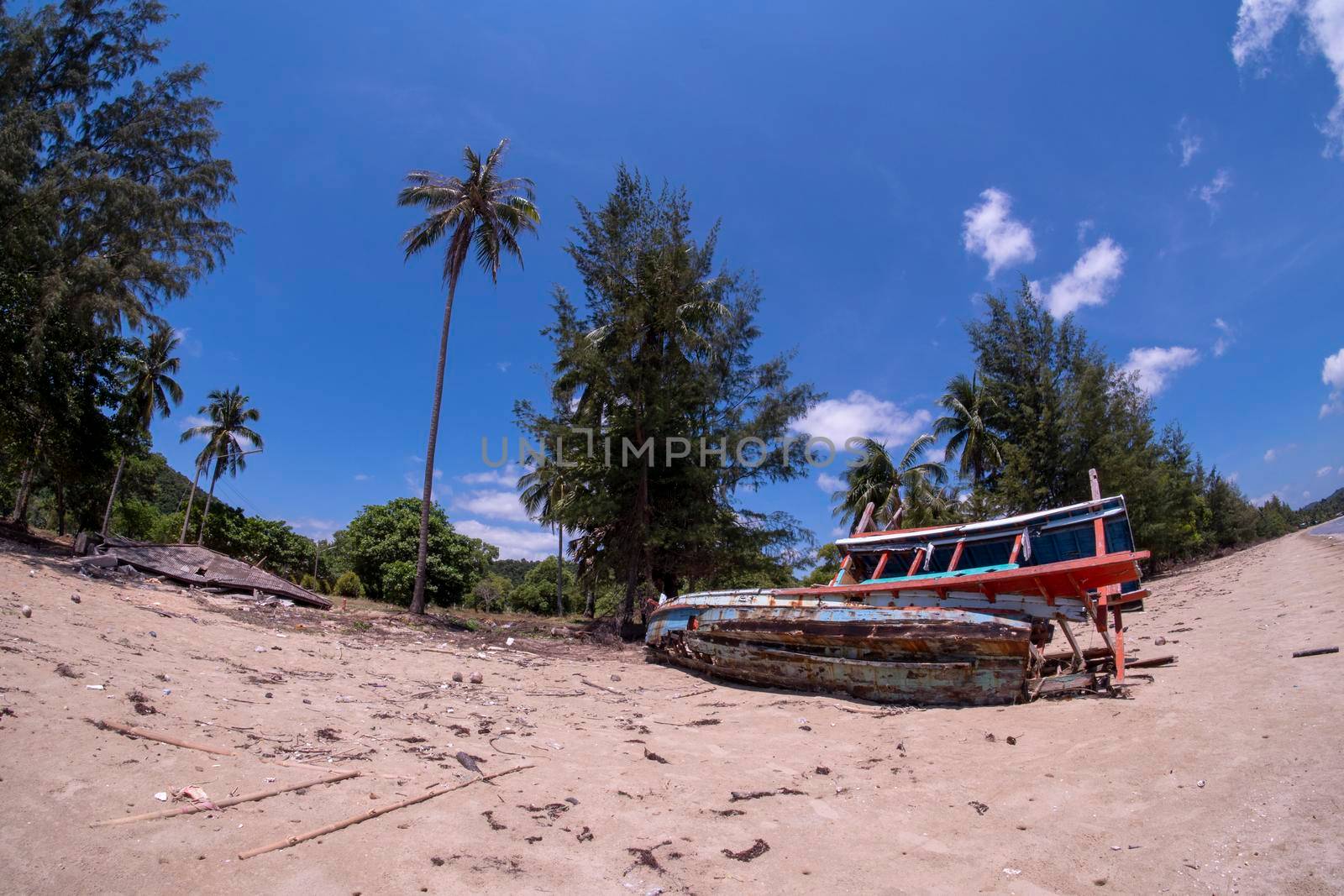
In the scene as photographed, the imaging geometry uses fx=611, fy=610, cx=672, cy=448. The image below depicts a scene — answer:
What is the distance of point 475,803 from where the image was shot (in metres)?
4.39

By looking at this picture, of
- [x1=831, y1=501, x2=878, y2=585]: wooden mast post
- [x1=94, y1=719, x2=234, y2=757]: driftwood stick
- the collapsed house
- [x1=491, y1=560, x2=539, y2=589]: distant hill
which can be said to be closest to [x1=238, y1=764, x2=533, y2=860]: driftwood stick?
[x1=94, y1=719, x2=234, y2=757]: driftwood stick

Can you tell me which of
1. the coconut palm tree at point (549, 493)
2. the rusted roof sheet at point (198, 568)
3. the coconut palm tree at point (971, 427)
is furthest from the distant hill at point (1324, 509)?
the rusted roof sheet at point (198, 568)

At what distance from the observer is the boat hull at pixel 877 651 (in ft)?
25.6

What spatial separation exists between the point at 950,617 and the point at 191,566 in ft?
52.4

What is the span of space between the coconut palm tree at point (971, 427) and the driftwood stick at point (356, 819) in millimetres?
26463

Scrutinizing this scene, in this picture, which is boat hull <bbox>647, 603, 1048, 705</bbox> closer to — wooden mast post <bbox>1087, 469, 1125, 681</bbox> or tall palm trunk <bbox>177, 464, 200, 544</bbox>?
wooden mast post <bbox>1087, 469, 1125, 681</bbox>

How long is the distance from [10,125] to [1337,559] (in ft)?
119

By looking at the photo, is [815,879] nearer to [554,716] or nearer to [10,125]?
[554,716]

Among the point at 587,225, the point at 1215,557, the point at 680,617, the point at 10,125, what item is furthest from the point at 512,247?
the point at 1215,557

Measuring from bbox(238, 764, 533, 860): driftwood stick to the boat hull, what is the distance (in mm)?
5540

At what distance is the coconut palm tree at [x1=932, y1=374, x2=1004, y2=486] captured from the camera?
27.8 m

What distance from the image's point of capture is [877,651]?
8.68 metres

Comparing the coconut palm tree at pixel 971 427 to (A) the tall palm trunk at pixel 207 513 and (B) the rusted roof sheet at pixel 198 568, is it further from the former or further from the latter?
(A) the tall palm trunk at pixel 207 513

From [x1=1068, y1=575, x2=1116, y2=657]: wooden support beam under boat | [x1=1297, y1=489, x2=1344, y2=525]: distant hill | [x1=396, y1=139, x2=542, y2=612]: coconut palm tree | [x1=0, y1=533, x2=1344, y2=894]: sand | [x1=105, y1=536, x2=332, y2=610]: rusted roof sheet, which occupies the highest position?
[x1=1297, y1=489, x2=1344, y2=525]: distant hill
